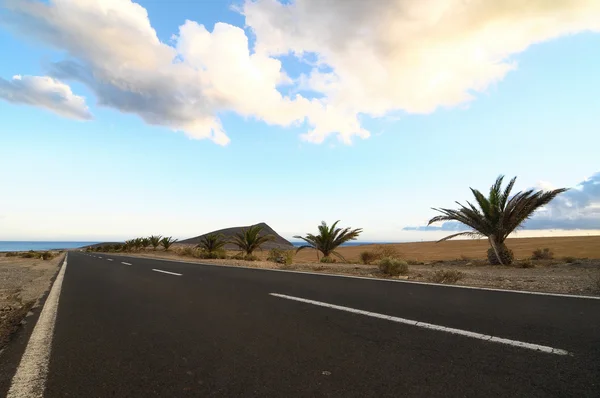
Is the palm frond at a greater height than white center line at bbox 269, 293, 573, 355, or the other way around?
the palm frond

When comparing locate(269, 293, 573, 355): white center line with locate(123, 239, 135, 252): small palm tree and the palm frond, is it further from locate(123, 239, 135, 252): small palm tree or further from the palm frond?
locate(123, 239, 135, 252): small palm tree

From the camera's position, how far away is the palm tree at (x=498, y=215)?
13906mm

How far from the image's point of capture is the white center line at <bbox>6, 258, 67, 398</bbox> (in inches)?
103

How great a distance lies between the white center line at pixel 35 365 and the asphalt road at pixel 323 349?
8 cm

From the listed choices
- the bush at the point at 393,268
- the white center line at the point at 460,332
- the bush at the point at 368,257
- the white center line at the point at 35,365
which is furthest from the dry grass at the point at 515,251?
the white center line at the point at 35,365

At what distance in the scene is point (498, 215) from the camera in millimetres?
14516

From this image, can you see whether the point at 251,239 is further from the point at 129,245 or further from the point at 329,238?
the point at 129,245

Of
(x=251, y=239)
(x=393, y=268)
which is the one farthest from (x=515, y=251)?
(x=251, y=239)

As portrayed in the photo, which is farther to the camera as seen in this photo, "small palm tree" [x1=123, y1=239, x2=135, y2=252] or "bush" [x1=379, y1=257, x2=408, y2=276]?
"small palm tree" [x1=123, y1=239, x2=135, y2=252]

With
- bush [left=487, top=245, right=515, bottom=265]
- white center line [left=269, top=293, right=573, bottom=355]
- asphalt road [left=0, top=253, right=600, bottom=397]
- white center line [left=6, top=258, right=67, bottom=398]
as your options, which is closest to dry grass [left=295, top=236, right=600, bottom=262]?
bush [left=487, top=245, right=515, bottom=265]

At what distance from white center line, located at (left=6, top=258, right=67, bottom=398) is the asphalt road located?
0.26 feet

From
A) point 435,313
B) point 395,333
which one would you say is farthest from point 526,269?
point 395,333

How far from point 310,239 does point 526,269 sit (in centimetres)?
1203

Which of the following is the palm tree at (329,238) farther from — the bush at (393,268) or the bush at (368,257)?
the bush at (393,268)
